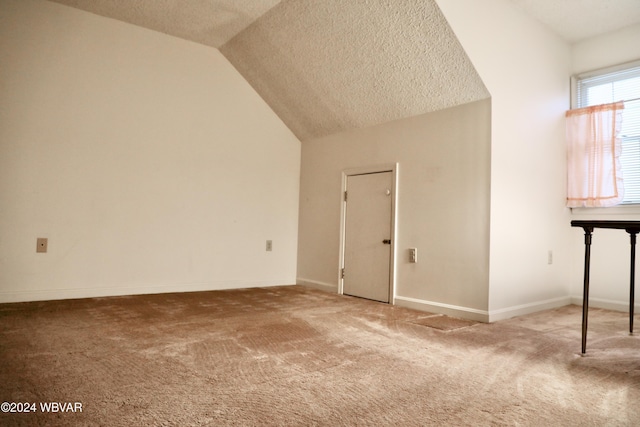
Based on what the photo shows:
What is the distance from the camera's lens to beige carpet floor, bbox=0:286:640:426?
132cm

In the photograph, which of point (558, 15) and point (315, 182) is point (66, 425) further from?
point (558, 15)

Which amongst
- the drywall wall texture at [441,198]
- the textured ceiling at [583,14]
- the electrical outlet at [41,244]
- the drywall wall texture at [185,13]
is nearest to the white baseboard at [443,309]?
the drywall wall texture at [441,198]

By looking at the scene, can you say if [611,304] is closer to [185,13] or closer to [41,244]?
[185,13]

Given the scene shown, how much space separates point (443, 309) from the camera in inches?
122

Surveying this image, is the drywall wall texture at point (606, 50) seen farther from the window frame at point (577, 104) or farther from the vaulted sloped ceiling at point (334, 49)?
the vaulted sloped ceiling at point (334, 49)

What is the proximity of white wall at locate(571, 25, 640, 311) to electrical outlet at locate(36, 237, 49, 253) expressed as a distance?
16.3ft

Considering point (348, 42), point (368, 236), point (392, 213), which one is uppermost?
point (348, 42)

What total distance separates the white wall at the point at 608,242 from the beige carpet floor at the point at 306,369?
839mm

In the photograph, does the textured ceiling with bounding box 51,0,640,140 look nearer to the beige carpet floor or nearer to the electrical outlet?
the beige carpet floor

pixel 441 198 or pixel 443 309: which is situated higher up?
pixel 441 198

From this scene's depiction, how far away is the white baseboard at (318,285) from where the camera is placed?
4156mm

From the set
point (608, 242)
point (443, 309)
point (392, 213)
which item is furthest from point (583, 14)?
point (443, 309)

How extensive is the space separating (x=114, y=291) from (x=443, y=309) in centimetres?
294

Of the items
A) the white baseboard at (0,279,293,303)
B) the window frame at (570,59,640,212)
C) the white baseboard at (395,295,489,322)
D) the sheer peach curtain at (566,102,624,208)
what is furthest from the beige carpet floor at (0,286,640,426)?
the sheer peach curtain at (566,102,624,208)
